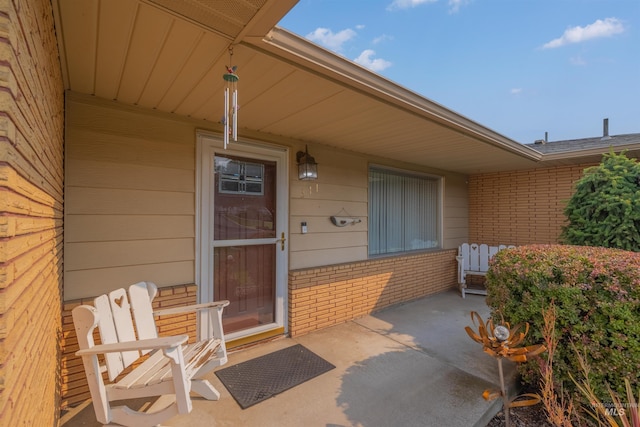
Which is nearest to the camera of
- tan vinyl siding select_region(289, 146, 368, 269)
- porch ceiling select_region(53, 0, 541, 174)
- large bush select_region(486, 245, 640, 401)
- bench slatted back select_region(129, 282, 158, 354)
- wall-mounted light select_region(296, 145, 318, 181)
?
porch ceiling select_region(53, 0, 541, 174)

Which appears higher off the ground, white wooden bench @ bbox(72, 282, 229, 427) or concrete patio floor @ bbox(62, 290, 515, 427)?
white wooden bench @ bbox(72, 282, 229, 427)

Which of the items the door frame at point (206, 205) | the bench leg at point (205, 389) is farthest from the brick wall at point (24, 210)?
the door frame at point (206, 205)

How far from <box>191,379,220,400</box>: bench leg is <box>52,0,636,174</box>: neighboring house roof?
83.3 inches

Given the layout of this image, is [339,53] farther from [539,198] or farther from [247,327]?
[539,198]

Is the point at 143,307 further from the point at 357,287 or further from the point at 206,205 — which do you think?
the point at 357,287

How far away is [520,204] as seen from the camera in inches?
209

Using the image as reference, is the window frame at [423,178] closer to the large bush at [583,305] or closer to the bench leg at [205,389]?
the large bush at [583,305]

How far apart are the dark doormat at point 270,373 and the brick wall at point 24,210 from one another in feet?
3.85

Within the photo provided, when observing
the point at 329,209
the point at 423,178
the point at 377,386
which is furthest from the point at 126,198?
the point at 423,178

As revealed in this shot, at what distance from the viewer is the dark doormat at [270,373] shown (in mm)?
2213

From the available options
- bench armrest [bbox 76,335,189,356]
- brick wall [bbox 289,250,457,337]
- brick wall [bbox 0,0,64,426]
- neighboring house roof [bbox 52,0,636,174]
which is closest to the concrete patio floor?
brick wall [bbox 289,250,457,337]

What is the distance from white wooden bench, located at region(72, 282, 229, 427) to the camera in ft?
5.19

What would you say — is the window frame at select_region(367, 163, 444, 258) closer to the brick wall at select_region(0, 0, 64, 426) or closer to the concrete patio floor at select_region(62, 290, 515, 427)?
the concrete patio floor at select_region(62, 290, 515, 427)

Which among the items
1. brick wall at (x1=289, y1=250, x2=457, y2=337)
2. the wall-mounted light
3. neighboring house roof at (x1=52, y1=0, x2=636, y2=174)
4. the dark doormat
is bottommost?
the dark doormat
